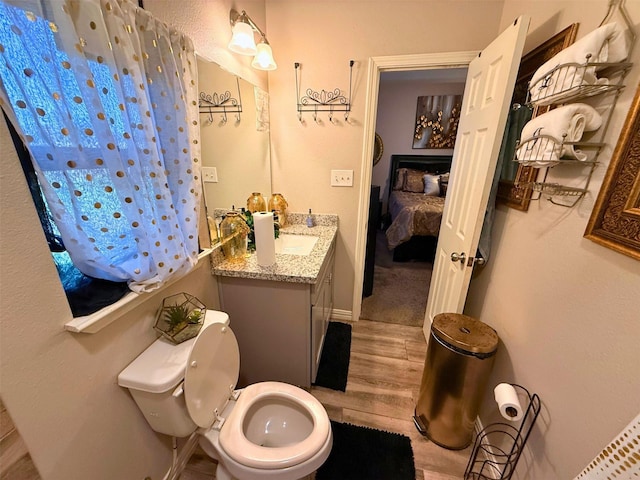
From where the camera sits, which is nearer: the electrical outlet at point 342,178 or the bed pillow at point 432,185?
the electrical outlet at point 342,178

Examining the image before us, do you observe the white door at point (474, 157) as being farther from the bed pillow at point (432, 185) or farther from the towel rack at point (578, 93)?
the bed pillow at point (432, 185)

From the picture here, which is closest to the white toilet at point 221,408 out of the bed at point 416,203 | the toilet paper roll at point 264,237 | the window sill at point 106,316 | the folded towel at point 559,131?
the window sill at point 106,316

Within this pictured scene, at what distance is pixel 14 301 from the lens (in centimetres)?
61

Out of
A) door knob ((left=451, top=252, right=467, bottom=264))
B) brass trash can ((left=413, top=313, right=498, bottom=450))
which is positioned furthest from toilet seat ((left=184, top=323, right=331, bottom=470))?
door knob ((left=451, top=252, right=467, bottom=264))

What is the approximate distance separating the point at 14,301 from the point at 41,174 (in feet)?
1.01

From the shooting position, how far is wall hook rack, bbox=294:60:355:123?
1.86 m

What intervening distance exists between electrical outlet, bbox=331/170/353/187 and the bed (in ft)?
5.08

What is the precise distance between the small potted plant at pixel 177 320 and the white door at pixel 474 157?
1394 millimetres

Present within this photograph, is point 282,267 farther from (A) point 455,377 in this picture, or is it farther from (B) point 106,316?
(A) point 455,377

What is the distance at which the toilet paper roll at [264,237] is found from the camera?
1.34 m

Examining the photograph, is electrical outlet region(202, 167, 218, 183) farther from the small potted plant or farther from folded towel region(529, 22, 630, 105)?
folded towel region(529, 22, 630, 105)

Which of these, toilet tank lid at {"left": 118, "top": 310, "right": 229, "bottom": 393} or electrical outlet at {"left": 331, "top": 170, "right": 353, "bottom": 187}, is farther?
electrical outlet at {"left": 331, "top": 170, "right": 353, "bottom": 187}

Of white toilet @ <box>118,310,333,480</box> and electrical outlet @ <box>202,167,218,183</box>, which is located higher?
electrical outlet @ <box>202,167,218,183</box>

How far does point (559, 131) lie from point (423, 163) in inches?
159
